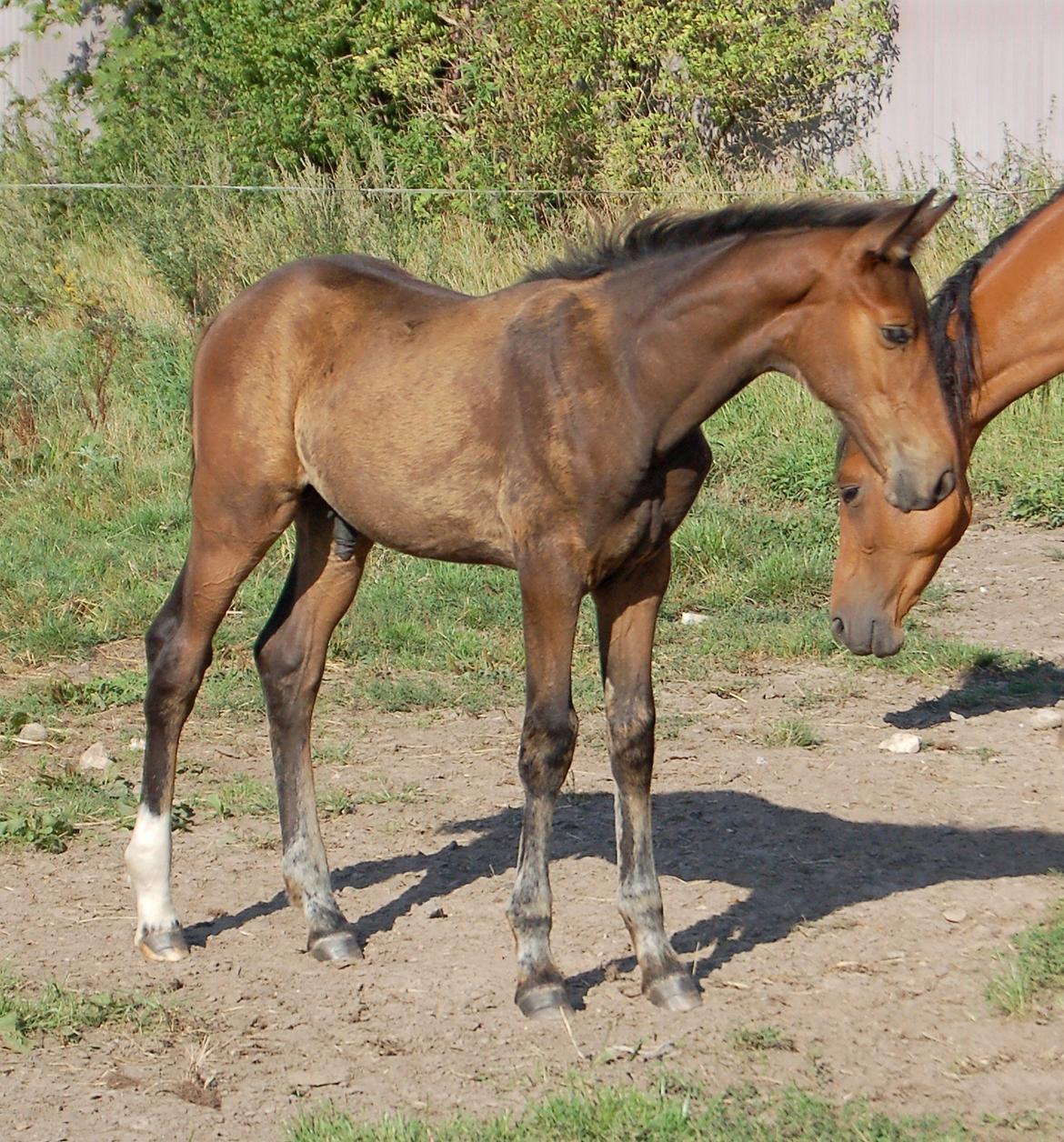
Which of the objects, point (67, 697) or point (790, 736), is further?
point (67, 697)

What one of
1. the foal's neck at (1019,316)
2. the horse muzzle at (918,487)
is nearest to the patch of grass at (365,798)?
the foal's neck at (1019,316)

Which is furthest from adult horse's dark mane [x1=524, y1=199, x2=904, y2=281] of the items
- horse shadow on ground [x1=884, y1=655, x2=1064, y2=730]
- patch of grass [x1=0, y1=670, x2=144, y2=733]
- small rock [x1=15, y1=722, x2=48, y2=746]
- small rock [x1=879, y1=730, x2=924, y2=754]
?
patch of grass [x1=0, y1=670, x2=144, y2=733]

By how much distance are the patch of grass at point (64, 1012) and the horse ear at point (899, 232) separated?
2611 mm

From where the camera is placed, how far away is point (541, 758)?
13.0 feet

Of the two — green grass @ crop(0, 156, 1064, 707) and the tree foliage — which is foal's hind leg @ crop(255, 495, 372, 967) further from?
the tree foliage

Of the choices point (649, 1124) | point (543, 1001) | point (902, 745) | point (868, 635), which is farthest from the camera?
point (902, 745)

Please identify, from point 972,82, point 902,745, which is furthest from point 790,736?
point 972,82

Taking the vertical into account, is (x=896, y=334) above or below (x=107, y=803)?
above

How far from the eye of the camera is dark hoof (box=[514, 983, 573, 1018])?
391cm

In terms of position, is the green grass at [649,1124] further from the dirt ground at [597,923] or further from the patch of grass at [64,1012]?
the patch of grass at [64,1012]

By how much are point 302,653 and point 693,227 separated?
5.92 feet

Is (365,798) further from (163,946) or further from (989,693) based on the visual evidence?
(989,693)

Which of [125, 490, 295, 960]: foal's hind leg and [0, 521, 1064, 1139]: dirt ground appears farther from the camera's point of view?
[125, 490, 295, 960]: foal's hind leg

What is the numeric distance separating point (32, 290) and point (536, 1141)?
10.7m
